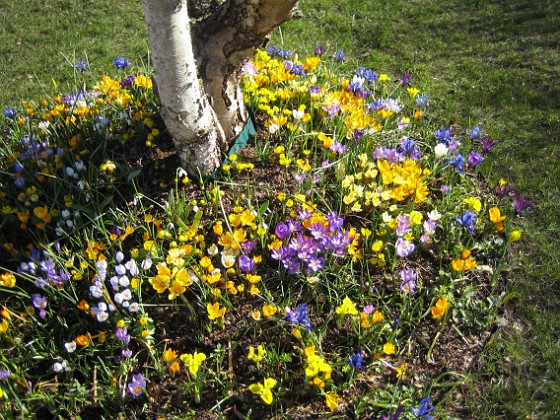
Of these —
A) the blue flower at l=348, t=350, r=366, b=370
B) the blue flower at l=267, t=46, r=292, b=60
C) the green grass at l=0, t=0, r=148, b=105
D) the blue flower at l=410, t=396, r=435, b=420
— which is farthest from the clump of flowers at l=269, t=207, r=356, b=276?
the green grass at l=0, t=0, r=148, b=105

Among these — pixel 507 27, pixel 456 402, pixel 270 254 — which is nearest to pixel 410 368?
pixel 456 402

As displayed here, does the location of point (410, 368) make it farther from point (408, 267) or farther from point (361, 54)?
point (361, 54)

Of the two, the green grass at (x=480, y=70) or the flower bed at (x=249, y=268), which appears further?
the green grass at (x=480, y=70)

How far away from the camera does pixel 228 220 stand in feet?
8.61

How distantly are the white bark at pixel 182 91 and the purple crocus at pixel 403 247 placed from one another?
3.51 ft

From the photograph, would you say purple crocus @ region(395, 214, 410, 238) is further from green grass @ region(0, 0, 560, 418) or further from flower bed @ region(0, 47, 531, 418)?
green grass @ region(0, 0, 560, 418)

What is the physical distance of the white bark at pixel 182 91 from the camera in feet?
7.49

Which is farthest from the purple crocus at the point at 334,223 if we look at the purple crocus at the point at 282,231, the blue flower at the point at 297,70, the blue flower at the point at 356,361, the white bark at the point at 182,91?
the blue flower at the point at 297,70

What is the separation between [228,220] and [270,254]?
281mm

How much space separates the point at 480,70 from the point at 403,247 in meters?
2.69

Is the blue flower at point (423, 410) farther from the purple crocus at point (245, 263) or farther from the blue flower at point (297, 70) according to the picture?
the blue flower at point (297, 70)

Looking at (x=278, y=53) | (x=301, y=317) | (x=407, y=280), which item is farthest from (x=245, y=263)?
(x=278, y=53)

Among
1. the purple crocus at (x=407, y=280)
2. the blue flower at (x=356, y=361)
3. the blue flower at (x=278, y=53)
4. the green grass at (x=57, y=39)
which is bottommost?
the blue flower at (x=356, y=361)

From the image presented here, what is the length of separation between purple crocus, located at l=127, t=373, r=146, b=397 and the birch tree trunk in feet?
3.72
